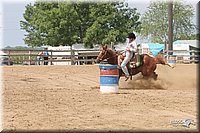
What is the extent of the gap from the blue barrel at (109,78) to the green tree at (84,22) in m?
36.8

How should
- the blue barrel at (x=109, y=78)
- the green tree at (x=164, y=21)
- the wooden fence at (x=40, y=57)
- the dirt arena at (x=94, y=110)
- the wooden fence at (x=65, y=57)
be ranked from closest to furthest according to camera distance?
1. the dirt arena at (x=94, y=110)
2. the blue barrel at (x=109, y=78)
3. the wooden fence at (x=40, y=57)
4. the wooden fence at (x=65, y=57)
5. the green tree at (x=164, y=21)

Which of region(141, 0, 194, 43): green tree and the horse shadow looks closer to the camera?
the horse shadow

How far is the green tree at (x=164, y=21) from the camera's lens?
217 ft

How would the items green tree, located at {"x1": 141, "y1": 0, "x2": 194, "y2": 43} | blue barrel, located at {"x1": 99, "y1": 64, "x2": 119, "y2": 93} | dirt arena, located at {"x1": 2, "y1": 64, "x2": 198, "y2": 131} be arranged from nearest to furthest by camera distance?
dirt arena, located at {"x1": 2, "y1": 64, "x2": 198, "y2": 131} → blue barrel, located at {"x1": 99, "y1": 64, "x2": 119, "y2": 93} → green tree, located at {"x1": 141, "y1": 0, "x2": 194, "y2": 43}

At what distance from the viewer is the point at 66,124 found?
8.08 metres

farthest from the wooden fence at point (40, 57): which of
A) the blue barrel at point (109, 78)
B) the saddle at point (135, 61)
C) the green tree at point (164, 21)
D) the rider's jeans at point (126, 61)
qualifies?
the green tree at point (164, 21)

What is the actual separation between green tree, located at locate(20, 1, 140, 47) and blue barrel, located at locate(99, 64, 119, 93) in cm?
3681

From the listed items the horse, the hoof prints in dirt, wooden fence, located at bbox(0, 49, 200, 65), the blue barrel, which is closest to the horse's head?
the horse

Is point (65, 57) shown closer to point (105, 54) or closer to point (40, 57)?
point (40, 57)

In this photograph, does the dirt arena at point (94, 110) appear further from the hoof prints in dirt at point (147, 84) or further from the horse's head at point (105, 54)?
the hoof prints in dirt at point (147, 84)

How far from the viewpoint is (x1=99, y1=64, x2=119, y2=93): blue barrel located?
513 inches

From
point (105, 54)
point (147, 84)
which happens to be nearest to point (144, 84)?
point (147, 84)

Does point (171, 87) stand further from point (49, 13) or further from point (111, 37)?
point (49, 13)

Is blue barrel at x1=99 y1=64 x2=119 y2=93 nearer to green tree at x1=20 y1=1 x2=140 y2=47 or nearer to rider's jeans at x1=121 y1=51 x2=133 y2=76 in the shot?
rider's jeans at x1=121 y1=51 x2=133 y2=76
